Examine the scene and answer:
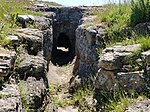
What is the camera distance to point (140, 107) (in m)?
7.56

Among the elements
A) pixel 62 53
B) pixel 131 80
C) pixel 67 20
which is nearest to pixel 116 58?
pixel 131 80

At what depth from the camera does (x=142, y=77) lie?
8500mm

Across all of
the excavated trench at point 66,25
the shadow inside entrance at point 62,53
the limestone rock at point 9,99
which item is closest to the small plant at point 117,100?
the limestone rock at point 9,99

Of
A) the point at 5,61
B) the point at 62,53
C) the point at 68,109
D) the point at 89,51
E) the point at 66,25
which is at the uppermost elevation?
the point at 5,61

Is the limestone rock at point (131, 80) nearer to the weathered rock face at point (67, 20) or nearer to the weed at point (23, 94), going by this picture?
the weed at point (23, 94)

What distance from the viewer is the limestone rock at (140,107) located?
24.3ft

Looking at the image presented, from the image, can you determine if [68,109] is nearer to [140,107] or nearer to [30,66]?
[30,66]

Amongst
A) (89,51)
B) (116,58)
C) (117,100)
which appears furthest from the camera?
(89,51)

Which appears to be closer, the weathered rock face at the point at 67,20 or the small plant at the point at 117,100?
the small plant at the point at 117,100

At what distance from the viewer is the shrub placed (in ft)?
37.7

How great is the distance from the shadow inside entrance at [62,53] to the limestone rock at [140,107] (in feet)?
41.3

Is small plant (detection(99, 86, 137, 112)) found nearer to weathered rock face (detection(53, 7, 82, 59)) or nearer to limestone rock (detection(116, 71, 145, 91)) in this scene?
limestone rock (detection(116, 71, 145, 91))

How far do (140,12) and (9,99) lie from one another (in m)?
6.40

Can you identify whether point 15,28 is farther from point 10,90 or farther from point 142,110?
point 142,110
